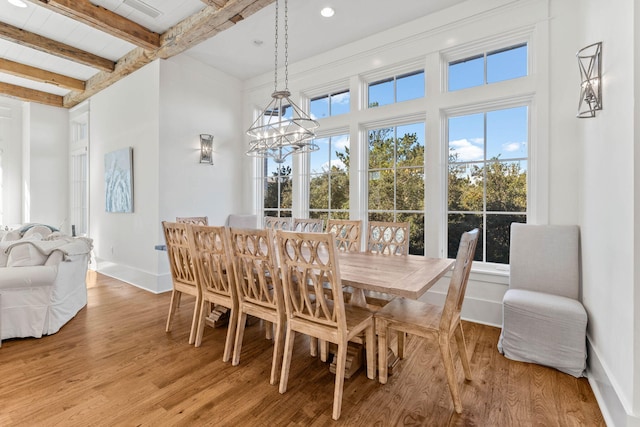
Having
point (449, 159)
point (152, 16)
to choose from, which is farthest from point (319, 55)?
point (449, 159)

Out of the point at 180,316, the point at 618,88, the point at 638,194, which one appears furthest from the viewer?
the point at 180,316

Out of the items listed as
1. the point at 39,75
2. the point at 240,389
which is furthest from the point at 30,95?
the point at 240,389

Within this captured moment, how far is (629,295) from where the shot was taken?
1.50m

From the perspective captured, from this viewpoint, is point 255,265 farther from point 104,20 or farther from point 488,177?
point 104,20

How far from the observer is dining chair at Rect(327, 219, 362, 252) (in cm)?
313

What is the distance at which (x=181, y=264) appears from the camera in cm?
281

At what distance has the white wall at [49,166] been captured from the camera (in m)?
6.04

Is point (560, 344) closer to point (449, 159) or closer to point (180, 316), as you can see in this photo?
point (449, 159)

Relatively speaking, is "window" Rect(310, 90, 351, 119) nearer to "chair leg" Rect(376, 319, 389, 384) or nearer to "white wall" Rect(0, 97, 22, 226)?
"chair leg" Rect(376, 319, 389, 384)

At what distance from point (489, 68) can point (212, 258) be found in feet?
10.9

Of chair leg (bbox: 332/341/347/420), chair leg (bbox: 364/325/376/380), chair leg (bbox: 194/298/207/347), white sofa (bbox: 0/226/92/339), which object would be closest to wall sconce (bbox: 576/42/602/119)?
chair leg (bbox: 364/325/376/380)

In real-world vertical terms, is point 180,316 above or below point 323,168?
below

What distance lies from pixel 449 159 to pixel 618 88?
175cm

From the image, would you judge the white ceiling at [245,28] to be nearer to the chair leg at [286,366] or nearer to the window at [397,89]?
the window at [397,89]
